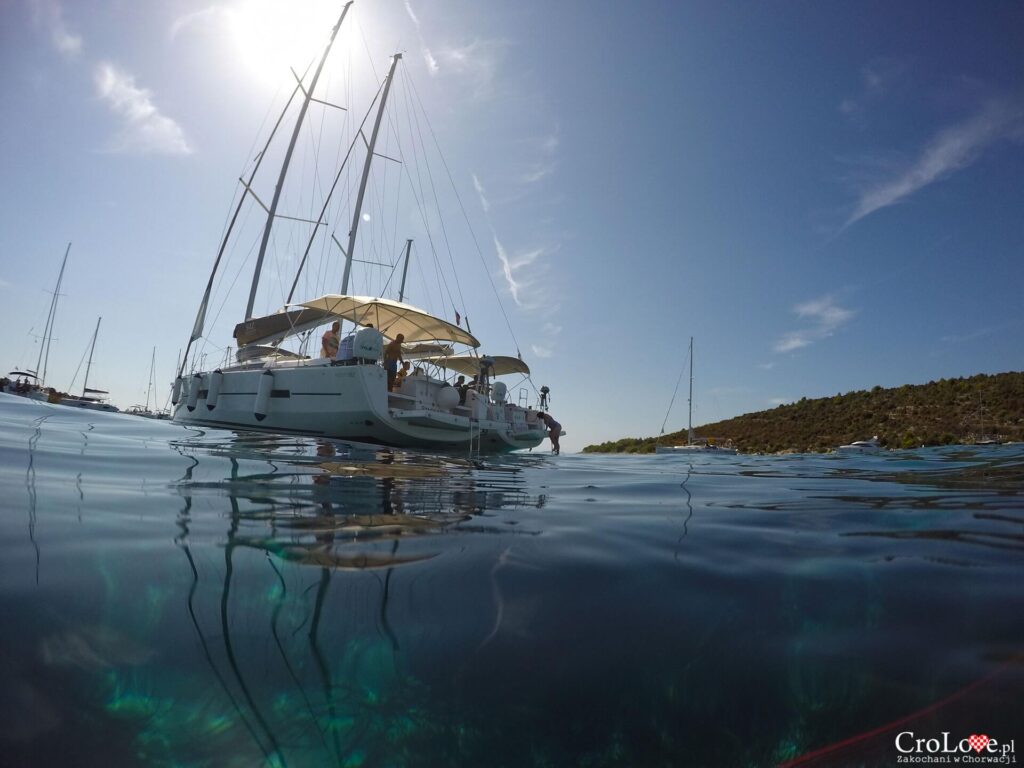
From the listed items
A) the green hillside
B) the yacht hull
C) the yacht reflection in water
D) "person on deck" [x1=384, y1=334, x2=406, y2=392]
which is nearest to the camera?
the yacht reflection in water

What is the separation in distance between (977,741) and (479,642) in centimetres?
92

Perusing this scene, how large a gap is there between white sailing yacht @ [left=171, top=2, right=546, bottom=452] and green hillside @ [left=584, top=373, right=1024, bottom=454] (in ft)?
40.1

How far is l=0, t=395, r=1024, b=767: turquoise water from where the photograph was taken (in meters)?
0.85

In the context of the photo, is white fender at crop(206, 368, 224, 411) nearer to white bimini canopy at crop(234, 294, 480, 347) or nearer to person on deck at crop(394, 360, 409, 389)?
white bimini canopy at crop(234, 294, 480, 347)

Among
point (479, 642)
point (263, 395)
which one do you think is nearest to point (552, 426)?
point (263, 395)

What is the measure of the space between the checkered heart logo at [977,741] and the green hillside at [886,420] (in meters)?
22.9

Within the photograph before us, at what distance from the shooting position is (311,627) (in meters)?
1.13

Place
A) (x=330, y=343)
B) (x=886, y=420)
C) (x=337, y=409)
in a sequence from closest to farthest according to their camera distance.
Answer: (x=337, y=409)
(x=330, y=343)
(x=886, y=420)

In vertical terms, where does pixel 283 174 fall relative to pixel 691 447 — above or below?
above

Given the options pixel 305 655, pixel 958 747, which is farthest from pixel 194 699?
pixel 958 747

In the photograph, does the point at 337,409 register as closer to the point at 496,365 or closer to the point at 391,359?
the point at 391,359

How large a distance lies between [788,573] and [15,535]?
8.01 ft

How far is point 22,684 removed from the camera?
859mm

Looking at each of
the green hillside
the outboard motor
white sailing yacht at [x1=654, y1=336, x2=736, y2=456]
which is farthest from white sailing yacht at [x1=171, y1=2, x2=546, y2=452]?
the green hillside
